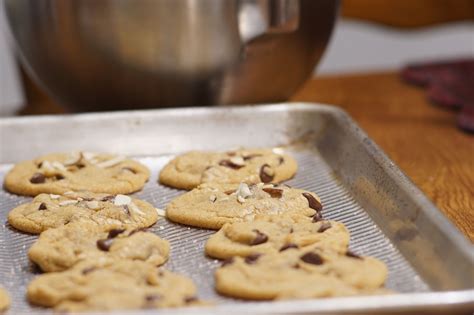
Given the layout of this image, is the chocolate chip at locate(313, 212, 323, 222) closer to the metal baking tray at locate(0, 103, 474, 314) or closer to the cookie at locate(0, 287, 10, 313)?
the metal baking tray at locate(0, 103, 474, 314)

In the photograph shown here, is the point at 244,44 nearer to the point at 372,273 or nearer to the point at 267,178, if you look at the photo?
the point at 267,178

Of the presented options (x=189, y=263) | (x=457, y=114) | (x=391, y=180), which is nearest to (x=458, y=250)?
(x=391, y=180)

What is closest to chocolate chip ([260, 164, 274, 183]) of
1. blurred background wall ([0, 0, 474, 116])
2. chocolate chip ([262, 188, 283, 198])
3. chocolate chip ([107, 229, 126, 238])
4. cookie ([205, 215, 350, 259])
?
chocolate chip ([262, 188, 283, 198])

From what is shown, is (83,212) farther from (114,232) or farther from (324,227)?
(324,227)

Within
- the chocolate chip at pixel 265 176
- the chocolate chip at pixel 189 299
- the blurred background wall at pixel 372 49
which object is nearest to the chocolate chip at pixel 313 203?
the chocolate chip at pixel 265 176

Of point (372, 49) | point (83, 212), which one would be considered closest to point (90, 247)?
point (83, 212)

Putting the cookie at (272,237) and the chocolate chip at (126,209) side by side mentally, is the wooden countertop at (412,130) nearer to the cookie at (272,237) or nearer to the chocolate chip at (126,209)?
the cookie at (272,237)

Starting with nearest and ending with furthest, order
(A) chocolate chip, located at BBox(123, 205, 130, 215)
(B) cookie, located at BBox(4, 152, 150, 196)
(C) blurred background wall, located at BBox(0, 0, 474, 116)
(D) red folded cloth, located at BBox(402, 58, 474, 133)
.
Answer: (A) chocolate chip, located at BBox(123, 205, 130, 215) < (B) cookie, located at BBox(4, 152, 150, 196) < (D) red folded cloth, located at BBox(402, 58, 474, 133) < (C) blurred background wall, located at BBox(0, 0, 474, 116)
